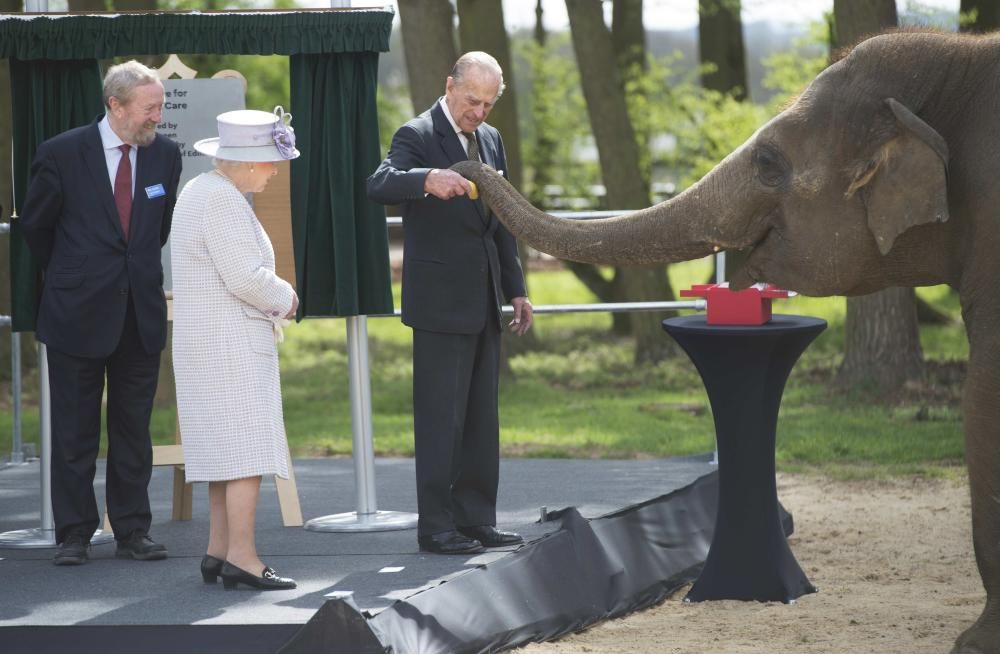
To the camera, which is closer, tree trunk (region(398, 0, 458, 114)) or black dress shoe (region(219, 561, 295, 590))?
black dress shoe (region(219, 561, 295, 590))

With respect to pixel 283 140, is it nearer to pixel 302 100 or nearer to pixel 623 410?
pixel 302 100

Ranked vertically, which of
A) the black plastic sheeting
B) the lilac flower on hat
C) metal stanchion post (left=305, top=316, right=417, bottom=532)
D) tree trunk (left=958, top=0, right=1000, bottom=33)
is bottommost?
the black plastic sheeting

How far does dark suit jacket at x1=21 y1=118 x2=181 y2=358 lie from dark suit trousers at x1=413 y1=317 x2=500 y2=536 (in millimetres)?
1136

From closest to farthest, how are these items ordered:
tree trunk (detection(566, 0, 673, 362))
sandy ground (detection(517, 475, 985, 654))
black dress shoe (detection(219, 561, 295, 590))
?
black dress shoe (detection(219, 561, 295, 590)) → sandy ground (detection(517, 475, 985, 654)) → tree trunk (detection(566, 0, 673, 362))

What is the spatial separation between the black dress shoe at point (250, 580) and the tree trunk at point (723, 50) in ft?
43.3

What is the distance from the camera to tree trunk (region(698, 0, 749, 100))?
18.3 metres

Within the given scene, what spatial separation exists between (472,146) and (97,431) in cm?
197

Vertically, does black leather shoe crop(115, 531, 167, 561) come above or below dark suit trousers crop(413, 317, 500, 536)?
below

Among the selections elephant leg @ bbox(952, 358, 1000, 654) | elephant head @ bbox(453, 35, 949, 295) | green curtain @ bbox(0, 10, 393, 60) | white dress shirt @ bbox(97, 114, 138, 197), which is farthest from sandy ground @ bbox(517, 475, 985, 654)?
green curtain @ bbox(0, 10, 393, 60)

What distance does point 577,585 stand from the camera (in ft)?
20.8

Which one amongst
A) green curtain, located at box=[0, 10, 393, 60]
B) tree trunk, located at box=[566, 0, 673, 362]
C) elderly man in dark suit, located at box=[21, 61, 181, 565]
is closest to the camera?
elderly man in dark suit, located at box=[21, 61, 181, 565]

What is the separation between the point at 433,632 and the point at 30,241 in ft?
7.91

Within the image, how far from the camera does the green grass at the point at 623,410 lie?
35.9 ft

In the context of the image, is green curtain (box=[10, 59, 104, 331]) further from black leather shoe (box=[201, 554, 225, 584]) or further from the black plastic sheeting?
the black plastic sheeting
